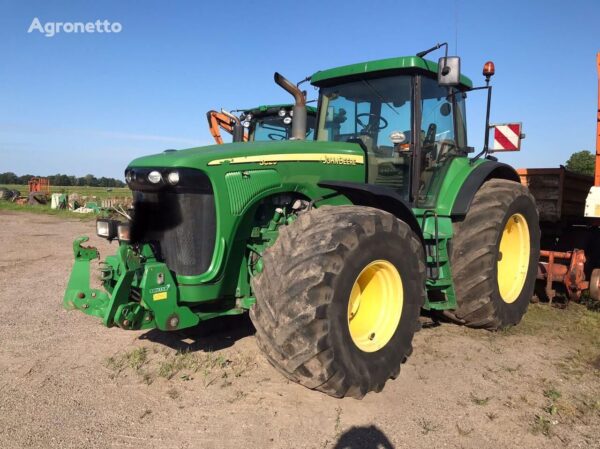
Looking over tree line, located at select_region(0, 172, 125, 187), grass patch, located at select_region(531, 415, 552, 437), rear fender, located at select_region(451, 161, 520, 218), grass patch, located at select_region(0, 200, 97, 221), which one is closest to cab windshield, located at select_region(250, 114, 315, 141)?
rear fender, located at select_region(451, 161, 520, 218)

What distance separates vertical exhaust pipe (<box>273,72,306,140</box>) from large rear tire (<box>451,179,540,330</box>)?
1.66 m

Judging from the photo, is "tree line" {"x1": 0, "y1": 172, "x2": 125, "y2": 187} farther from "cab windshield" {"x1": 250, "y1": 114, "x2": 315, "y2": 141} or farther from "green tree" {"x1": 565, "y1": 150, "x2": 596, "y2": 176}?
"cab windshield" {"x1": 250, "y1": 114, "x2": 315, "y2": 141}

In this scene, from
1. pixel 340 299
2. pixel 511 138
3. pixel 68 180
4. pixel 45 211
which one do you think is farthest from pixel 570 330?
pixel 68 180

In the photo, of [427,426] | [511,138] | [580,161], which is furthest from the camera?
[580,161]

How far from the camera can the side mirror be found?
4016 mm

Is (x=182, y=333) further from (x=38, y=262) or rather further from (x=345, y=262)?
(x=38, y=262)

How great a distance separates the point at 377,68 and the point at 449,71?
69 centimetres

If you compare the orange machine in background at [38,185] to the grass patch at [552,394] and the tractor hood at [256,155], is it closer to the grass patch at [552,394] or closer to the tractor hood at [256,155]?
the tractor hood at [256,155]

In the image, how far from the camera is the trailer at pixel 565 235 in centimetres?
582

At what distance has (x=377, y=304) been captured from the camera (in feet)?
12.4

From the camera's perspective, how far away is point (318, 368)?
9.97ft

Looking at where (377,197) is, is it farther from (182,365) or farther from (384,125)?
(182,365)

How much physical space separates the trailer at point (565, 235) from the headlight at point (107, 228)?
4797mm

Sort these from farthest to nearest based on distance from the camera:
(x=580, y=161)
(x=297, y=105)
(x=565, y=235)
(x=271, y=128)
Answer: (x=580, y=161)
(x=271, y=128)
(x=565, y=235)
(x=297, y=105)
